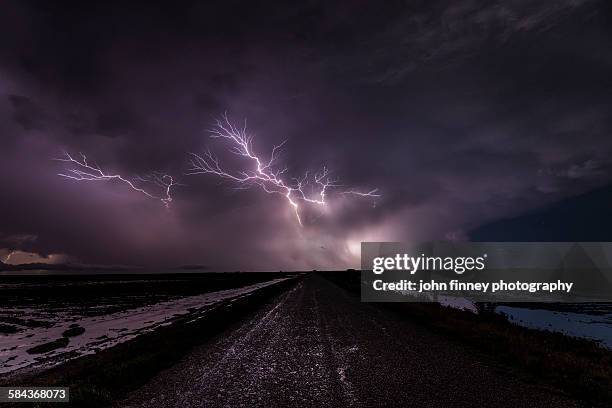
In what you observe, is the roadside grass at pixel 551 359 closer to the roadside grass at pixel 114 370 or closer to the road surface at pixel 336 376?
the road surface at pixel 336 376

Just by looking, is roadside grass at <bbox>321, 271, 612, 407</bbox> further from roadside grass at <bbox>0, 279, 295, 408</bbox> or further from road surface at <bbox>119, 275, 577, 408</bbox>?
roadside grass at <bbox>0, 279, 295, 408</bbox>

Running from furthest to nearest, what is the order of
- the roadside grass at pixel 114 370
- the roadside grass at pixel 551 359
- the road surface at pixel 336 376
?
the roadside grass at pixel 551 359
the roadside grass at pixel 114 370
the road surface at pixel 336 376

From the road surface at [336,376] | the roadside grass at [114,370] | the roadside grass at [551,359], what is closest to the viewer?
the road surface at [336,376]

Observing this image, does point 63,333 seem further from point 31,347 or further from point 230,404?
point 230,404

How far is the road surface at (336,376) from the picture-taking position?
6.94m

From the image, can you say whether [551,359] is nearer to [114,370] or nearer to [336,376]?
[336,376]

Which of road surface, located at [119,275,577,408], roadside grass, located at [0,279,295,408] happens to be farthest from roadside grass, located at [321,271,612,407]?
roadside grass, located at [0,279,295,408]

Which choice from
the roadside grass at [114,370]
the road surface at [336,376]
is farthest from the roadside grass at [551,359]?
the roadside grass at [114,370]

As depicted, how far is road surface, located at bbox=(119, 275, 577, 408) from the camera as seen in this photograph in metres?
6.94

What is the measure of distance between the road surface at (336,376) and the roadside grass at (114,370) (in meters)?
0.51

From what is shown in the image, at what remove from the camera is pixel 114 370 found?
9.33 metres

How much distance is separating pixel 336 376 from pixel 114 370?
5421 millimetres

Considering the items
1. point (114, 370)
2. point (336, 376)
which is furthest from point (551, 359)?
point (114, 370)

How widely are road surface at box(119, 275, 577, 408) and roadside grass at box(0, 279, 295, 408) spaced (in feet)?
1.68
